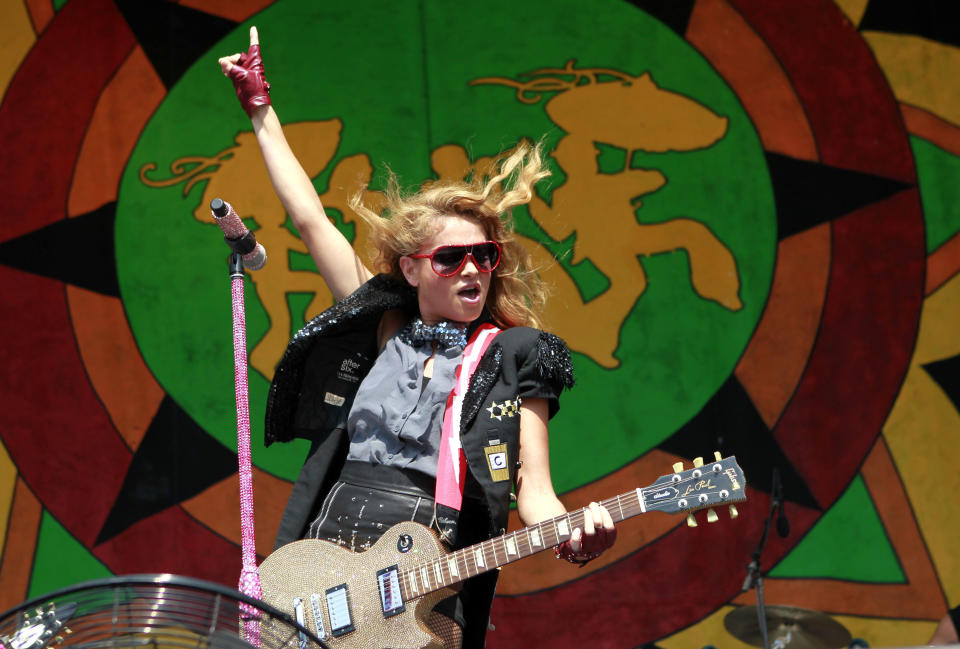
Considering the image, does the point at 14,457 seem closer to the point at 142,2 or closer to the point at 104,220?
the point at 104,220

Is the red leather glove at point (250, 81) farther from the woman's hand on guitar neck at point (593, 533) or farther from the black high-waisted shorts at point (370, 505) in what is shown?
the woman's hand on guitar neck at point (593, 533)

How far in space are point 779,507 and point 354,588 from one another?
192cm

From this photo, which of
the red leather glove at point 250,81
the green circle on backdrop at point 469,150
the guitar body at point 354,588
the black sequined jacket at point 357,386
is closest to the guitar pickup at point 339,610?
the guitar body at point 354,588

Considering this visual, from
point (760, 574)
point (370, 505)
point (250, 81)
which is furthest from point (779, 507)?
point (250, 81)

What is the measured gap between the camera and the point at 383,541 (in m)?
2.41

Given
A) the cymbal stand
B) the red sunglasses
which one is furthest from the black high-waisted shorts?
the cymbal stand

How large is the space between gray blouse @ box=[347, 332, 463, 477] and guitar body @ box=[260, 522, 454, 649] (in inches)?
8.9

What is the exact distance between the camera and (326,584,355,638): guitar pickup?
2.38 m

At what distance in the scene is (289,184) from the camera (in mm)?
2848

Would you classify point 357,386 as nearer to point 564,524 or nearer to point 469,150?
point 564,524

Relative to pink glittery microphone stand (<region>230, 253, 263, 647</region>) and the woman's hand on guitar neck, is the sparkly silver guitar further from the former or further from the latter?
pink glittery microphone stand (<region>230, 253, 263, 647</region>)

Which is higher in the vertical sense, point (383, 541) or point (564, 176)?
point (564, 176)

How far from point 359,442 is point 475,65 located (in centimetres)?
232

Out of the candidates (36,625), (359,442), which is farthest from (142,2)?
(36,625)
